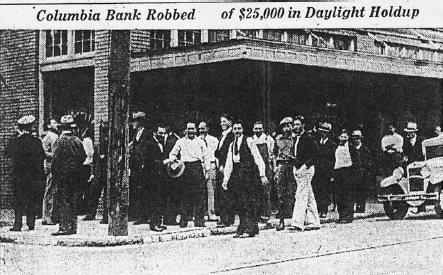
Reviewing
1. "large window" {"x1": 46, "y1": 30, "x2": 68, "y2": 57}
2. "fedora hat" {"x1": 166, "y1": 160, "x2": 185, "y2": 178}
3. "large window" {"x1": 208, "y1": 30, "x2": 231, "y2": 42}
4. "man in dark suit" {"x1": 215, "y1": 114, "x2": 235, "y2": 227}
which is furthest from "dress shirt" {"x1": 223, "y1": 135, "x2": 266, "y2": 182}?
"large window" {"x1": 46, "y1": 30, "x2": 68, "y2": 57}

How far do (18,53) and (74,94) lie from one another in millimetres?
912

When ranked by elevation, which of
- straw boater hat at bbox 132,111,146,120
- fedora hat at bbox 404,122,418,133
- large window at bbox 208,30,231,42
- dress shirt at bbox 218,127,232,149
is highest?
large window at bbox 208,30,231,42

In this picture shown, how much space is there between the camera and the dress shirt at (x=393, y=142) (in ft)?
27.7

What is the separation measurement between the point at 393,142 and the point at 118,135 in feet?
11.4

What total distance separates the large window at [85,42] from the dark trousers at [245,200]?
2.77 meters

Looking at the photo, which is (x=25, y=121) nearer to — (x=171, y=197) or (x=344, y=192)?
(x=171, y=197)

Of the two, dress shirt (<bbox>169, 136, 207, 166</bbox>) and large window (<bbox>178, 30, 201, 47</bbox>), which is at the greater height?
large window (<bbox>178, 30, 201, 47</bbox>)

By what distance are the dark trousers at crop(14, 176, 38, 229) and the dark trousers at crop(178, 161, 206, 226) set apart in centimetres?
155

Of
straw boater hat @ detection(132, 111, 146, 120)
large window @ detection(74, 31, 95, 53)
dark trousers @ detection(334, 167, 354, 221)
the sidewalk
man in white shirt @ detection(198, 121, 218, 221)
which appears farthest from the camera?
large window @ detection(74, 31, 95, 53)

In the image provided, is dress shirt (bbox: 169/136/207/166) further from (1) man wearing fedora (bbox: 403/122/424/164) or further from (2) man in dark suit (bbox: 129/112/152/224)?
(1) man wearing fedora (bbox: 403/122/424/164)

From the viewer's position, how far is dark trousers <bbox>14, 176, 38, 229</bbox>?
7.38m

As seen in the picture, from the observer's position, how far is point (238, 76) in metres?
7.87

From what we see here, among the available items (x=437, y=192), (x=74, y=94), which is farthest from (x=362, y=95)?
(x=74, y=94)

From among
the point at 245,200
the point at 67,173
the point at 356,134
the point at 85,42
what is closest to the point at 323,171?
the point at 356,134
